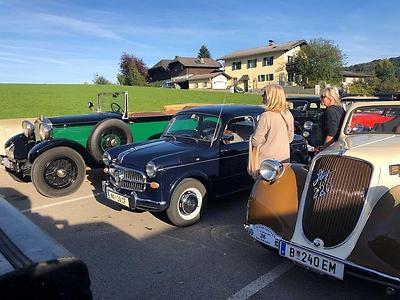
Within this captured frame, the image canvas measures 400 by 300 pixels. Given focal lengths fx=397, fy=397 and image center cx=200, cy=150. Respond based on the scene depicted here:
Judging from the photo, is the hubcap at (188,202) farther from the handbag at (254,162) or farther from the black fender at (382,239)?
the black fender at (382,239)

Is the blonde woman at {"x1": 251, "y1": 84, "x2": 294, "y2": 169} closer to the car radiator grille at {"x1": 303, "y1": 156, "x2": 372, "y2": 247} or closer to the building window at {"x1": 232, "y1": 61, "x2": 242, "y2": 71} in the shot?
the car radiator grille at {"x1": 303, "y1": 156, "x2": 372, "y2": 247}

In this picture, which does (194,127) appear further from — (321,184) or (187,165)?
(321,184)

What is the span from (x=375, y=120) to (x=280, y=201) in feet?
6.31

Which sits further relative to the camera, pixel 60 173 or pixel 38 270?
pixel 60 173

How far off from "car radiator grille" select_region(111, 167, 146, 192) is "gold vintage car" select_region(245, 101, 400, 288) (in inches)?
70.4

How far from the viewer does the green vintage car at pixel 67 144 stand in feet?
23.3

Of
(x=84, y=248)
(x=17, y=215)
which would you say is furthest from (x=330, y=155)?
(x=84, y=248)

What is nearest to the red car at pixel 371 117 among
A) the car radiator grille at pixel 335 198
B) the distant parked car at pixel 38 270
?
the car radiator grille at pixel 335 198

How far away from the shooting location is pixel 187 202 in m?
5.37

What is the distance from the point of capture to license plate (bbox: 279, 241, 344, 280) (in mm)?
3119

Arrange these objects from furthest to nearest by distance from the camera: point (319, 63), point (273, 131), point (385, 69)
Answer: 1. point (385, 69)
2. point (319, 63)
3. point (273, 131)

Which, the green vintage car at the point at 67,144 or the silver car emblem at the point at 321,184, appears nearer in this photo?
the silver car emblem at the point at 321,184

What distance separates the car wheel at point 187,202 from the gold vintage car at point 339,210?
146cm

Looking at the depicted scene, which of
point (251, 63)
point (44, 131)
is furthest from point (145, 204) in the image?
point (251, 63)
